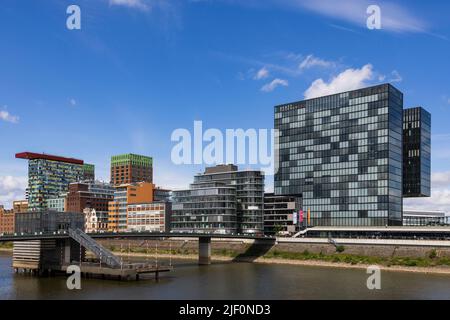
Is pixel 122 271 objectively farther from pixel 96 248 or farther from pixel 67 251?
pixel 67 251

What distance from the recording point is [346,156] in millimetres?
179125

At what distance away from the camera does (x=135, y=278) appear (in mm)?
93812

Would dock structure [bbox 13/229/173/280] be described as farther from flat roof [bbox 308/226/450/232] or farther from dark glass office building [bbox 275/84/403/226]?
dark glass office building [bbox 275/84/403/226]

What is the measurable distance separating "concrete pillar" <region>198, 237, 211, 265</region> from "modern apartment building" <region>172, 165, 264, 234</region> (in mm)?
47564

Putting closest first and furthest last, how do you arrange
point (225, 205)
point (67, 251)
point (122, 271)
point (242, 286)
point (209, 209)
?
1. point (242, 286)
2. point (122, 271)
3. point (67, 251)
4. point (225, 205)
5. point (209, 209)

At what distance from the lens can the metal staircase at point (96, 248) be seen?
9696 cm

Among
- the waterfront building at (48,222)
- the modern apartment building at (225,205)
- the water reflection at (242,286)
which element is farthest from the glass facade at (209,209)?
the waterfront building at (48,222)

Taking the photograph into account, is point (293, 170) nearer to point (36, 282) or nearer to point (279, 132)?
point (279, 132)

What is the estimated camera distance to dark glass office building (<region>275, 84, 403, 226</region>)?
561ft

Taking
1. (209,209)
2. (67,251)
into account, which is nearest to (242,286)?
(67,251)

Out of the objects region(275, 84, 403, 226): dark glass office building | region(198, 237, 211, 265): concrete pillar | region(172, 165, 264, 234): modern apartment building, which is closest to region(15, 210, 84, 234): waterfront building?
region(198, 237, 211, 265): concrete pillar

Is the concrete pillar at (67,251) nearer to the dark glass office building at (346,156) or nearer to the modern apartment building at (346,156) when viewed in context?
the dark glass office building at (346,156)

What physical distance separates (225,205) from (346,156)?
143 ft
